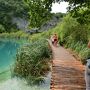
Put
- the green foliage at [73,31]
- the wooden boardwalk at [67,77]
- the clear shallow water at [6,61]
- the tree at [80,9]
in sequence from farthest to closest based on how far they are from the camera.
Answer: the green foliage at [73,31]
the clear shallow water at [6,61]
the tree at [80,9]
the wooden boardwalk at [67,77]

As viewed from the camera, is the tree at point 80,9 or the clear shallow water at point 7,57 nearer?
the tree at point 80,9

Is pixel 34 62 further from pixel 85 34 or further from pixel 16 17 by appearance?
pixel 16 17

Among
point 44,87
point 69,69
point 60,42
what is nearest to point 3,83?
point 44,87

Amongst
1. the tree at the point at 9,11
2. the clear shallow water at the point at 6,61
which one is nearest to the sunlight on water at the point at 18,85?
the clear shallow water at the point at 6,61

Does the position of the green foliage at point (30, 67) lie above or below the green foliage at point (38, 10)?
below

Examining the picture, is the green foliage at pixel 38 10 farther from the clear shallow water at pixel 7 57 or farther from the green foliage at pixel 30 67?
the clear shallow water at pixel 7 57

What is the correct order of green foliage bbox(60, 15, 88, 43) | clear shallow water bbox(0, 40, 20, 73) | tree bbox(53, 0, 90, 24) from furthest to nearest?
clear shallow water bbox(0, 40, 20, 73), green foliage bbox(60, 15, 88, 43), tree bbox(53, 0, 90, 24)

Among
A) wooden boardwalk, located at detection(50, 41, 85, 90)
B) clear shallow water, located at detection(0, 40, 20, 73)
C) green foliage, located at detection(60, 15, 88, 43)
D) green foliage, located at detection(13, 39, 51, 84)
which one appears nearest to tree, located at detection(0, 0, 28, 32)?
clear shallow water, located at detection(0, 40, 20, 73)

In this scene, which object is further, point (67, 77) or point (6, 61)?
point (6, 61)

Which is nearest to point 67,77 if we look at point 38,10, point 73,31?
point 38,10

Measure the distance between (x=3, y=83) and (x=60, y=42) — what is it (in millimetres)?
15247

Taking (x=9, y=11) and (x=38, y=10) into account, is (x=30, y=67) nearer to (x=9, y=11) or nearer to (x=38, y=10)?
(x=38, y=10)

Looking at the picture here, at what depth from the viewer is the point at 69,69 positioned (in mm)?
14453

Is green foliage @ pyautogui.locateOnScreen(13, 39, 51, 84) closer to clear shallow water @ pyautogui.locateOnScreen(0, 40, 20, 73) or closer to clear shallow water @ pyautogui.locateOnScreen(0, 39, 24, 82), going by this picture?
clear shallow water @ pyautogui.locateOnScreen(0, 39, 24, 82)
